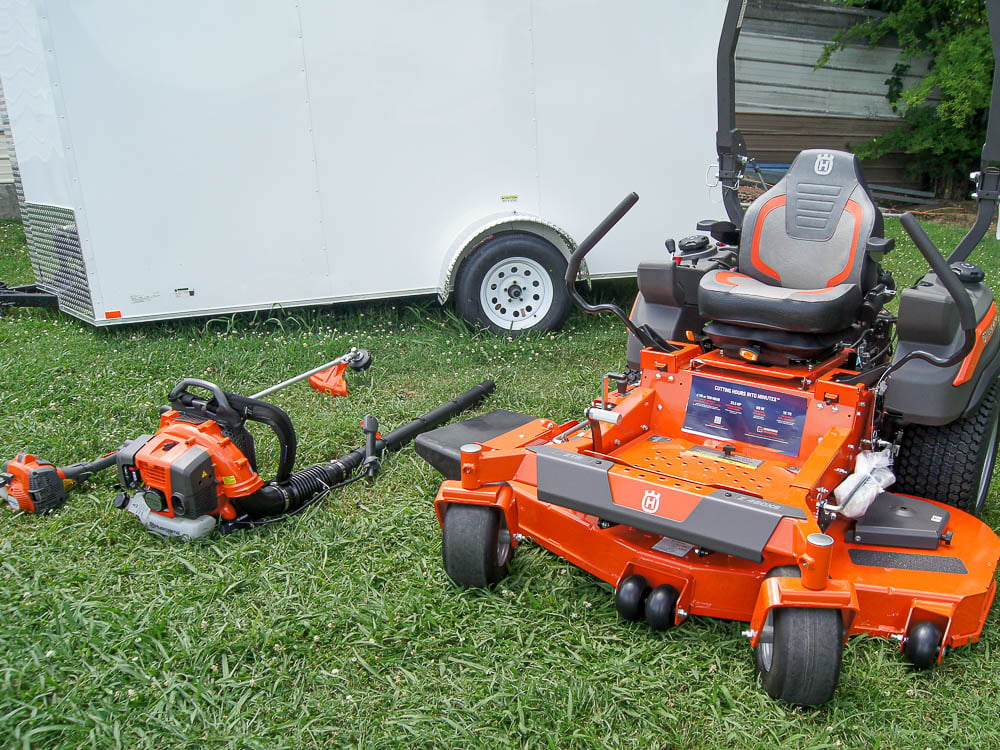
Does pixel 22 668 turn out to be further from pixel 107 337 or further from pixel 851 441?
pixel 107 337

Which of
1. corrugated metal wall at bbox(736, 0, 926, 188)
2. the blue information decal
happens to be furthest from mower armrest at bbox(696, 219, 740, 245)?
corrugated metal wall at bbox(736, 0, 926, 188)

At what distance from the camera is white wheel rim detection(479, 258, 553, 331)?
265 inches

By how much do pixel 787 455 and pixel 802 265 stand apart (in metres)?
0.94

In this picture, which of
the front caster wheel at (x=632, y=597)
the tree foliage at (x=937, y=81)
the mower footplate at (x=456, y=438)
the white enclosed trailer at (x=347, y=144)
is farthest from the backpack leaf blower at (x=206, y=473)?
the tree foliage at (x=937, y=81)

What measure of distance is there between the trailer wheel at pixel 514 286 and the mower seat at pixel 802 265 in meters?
2.80

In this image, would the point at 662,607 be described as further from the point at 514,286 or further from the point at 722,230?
the point at 514,286

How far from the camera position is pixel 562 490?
3.17m

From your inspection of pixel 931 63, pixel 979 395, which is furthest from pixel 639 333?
pixel 931 63

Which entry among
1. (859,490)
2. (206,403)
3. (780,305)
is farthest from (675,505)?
(206,403)

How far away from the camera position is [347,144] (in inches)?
249

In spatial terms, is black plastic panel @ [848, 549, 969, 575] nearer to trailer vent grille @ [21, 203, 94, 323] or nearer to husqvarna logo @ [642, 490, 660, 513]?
husqvarna logo @ [642, 490, 660, 513]

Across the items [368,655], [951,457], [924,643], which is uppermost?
[951,457]

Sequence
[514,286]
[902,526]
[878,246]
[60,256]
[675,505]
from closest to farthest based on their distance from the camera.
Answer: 1. [675,505]
2. [902,526]
3. [878,246]
4. [60,256]
5. [514,286]

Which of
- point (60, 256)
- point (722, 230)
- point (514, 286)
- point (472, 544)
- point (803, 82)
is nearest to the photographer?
point (472, 544)
